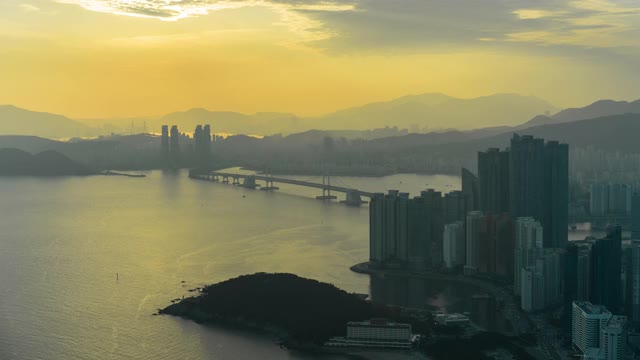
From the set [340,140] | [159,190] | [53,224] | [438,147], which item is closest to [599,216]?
[53,224]

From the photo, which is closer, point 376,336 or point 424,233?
point 376,336

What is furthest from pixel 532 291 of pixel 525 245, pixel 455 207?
pixel 455 207

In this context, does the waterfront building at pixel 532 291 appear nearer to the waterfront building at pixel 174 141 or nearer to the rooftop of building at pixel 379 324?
the rooftop of building at pixel 379 324

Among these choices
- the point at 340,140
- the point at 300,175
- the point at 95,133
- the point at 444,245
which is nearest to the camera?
the point at 444,245

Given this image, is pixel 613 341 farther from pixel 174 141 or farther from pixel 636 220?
pixel 174 141

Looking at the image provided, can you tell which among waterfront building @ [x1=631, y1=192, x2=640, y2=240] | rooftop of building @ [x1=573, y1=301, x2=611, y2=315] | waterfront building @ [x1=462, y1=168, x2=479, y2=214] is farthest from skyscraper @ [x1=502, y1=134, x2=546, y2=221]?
rooftop of building @ [x1=573, y1=301, x2=611, y2=315]

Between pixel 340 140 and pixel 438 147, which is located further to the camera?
pixel 340 140

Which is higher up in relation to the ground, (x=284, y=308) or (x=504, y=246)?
(x=504, y=246)

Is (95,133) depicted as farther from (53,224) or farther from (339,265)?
(339,265)

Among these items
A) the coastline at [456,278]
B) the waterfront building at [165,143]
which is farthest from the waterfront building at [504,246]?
the waterfront building at [165,143]
